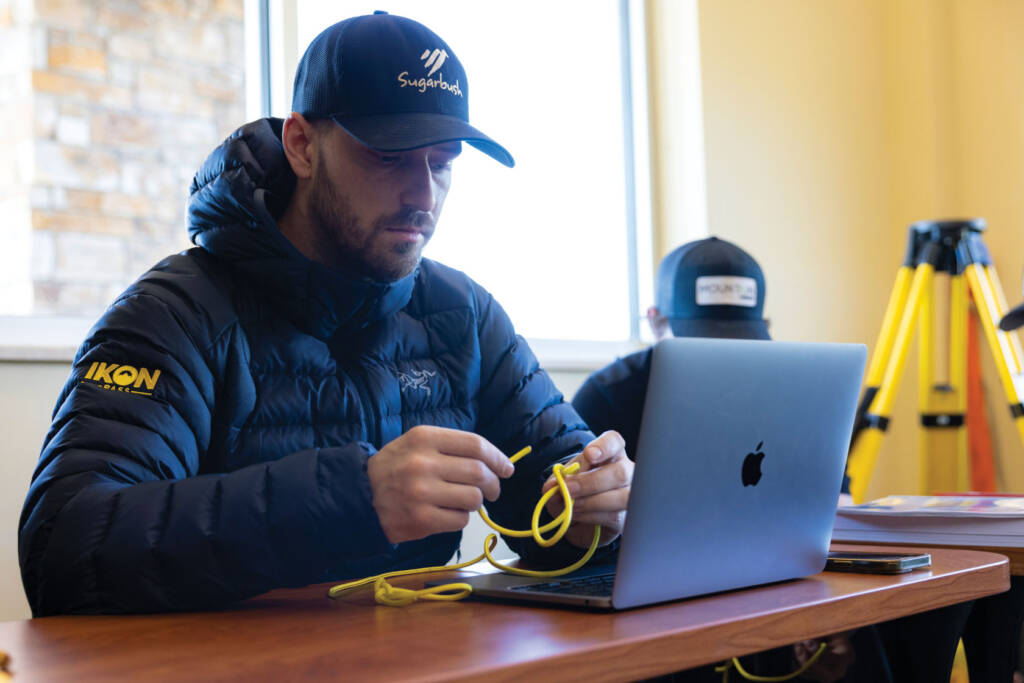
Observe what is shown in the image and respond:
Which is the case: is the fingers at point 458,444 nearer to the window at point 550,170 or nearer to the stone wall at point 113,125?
the stone wall at point 113,125

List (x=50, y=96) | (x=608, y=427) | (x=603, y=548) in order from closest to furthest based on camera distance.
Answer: (x=603, y=548) < (x=608, y=427) < (x=50, y=96)

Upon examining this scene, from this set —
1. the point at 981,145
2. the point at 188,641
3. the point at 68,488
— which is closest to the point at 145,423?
the point at 68,488

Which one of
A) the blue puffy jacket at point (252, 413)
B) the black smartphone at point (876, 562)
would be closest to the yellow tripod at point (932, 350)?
the blue puffy jacket at point (252, 413)

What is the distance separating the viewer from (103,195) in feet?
6.98

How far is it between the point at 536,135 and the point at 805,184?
0.94 metres

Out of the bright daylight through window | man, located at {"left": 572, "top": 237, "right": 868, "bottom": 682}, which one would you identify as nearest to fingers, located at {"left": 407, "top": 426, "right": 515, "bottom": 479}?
man, located at {"left": 572, "top": 237, "right": 868, "bottom": 682}

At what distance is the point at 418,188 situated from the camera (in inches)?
50.8

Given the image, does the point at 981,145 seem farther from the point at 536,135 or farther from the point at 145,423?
the point at 145,423

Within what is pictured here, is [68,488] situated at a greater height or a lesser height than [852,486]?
greater

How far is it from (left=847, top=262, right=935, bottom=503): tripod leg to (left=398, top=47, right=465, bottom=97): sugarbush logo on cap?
207cm

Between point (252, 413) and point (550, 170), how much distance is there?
202 cm

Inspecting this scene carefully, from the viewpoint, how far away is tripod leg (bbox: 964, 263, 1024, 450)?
2811 millimetres

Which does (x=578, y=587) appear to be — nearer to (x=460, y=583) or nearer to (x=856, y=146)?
(x=460, y=583)

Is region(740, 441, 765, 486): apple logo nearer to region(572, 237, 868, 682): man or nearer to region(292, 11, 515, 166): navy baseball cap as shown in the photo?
region(292, 11, 515, 166): navy baseball cap
